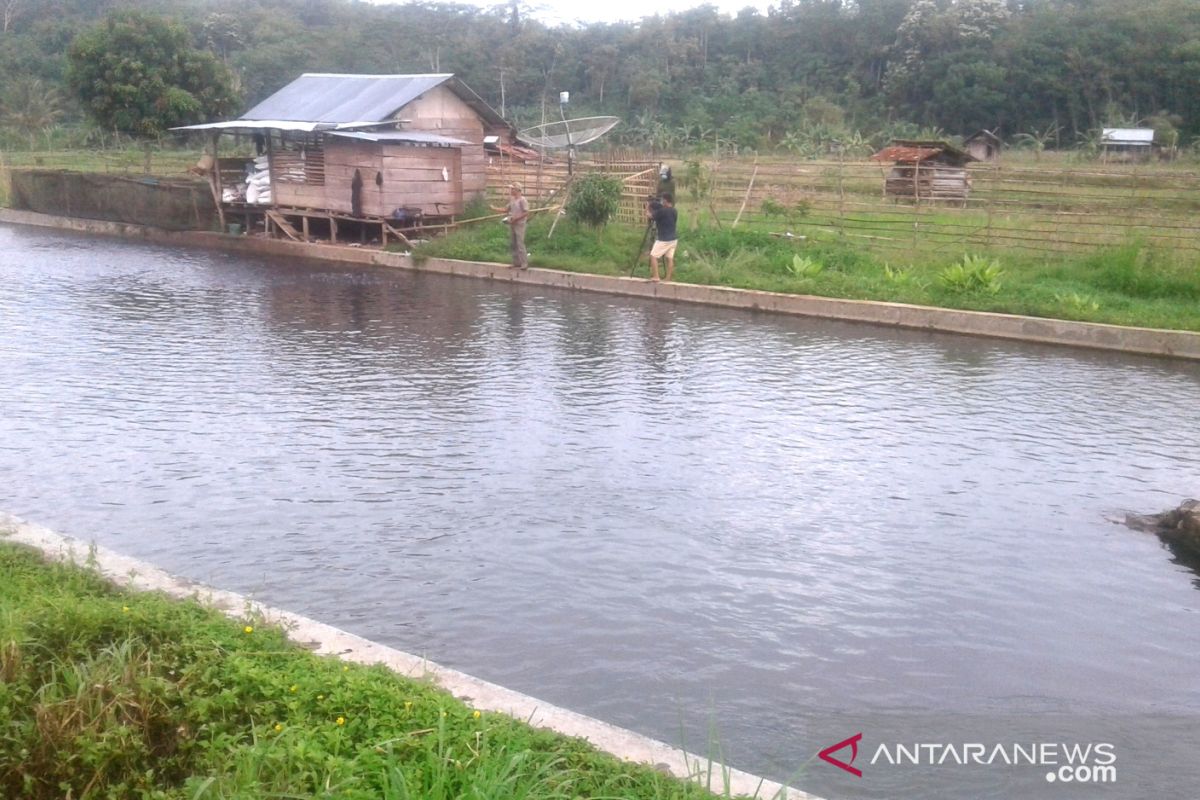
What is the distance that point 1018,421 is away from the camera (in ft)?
37.8

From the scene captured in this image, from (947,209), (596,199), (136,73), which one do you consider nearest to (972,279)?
(947,209)

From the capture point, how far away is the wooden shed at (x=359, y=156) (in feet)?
83.7

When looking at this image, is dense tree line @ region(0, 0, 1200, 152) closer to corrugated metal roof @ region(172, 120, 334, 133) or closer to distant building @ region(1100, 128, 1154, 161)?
distant building @ region(1100, 128, 1154, 161)

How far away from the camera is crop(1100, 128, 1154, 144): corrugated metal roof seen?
171 feet

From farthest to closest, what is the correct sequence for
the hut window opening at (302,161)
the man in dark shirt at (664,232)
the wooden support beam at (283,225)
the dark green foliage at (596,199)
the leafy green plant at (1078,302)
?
the wooden support beam at (283,225) < the hut window opening at (302,161) < the dark green foliage at (596,199) < the man in dark shirt at (664,232) < the leafy green plant at (1078,302)

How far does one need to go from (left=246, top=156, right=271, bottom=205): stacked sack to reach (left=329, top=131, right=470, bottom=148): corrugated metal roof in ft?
10.1

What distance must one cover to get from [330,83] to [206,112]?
29.7 feet

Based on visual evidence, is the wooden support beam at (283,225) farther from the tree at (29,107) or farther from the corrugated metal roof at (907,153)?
the tree at (29,107)

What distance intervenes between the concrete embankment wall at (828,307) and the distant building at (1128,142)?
38.6 m

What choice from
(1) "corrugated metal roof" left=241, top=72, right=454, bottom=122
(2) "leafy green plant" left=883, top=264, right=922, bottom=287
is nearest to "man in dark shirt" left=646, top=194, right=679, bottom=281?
(2) "leafy green plant" left=883, top=264, right=922, bottom=287

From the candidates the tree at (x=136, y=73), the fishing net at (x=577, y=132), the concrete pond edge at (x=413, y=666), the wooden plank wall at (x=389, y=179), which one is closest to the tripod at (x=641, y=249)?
the fishing net at (x=577, y=132)

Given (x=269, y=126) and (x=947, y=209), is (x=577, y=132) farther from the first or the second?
(x=947, y=209)

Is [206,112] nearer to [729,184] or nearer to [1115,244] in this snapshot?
[729,184]

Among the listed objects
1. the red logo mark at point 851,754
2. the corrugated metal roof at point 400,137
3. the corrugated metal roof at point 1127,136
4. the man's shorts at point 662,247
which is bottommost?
the red logo mark at point 851,754
